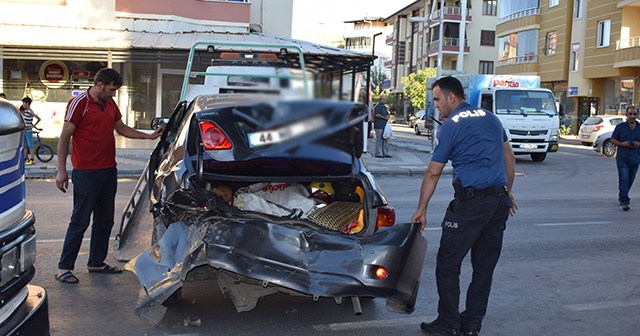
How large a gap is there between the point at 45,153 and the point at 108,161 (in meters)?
11.8

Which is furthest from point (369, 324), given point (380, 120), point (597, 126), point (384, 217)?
point (597, 126)

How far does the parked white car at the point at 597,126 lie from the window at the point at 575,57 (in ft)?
40.0

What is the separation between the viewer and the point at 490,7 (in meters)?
70.9

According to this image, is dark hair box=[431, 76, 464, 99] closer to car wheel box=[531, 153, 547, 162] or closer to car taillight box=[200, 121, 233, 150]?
car taillight box=[200, 121, 233, 150]

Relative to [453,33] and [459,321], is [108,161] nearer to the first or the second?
[459,321]

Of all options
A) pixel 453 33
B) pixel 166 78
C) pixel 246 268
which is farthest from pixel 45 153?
pixel 453 33

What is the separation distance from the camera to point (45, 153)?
56.0 feet

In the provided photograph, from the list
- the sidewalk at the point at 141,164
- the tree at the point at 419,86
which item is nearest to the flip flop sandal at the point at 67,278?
the sidewalk at the point at 141,164

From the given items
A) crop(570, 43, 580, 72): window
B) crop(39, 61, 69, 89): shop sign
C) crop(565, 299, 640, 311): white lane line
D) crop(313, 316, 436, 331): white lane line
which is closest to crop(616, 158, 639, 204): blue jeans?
crop(565, 299, 640, 311): white lane line

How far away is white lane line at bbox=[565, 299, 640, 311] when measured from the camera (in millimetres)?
5875

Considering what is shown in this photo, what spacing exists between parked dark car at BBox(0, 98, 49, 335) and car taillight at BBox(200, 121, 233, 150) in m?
1.51

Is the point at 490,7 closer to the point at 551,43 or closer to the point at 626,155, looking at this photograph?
the point at 551,43

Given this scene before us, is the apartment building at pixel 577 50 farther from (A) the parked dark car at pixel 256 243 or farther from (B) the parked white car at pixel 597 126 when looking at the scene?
(A) the parked dark car at pixel 256 243

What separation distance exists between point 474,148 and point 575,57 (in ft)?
141
